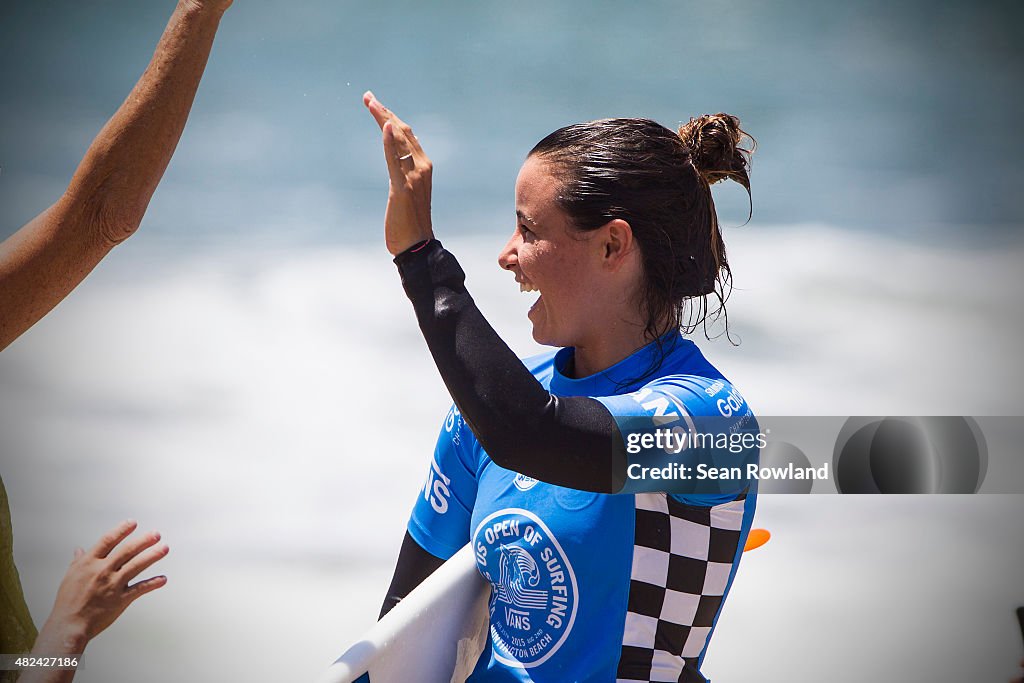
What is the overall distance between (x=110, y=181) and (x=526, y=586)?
752mm

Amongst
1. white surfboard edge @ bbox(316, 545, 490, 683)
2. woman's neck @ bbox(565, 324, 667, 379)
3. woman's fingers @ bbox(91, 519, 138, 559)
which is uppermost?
woman's neck @ bbox(565, 324, 667, 379)

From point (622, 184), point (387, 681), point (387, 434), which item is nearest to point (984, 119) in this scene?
point (387, 434)

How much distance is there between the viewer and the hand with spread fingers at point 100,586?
4.26 ft

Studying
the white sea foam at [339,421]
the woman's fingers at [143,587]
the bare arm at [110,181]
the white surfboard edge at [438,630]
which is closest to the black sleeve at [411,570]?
the white surfboard edge at [438,630]

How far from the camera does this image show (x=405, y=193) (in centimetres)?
112

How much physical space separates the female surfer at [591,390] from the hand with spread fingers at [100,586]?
455mm

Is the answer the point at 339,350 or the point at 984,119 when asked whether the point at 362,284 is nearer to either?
the point at 339,350

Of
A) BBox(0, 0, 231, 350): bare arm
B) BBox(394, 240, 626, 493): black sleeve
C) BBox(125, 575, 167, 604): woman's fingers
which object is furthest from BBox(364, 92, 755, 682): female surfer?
BBox(125, 575, 167, 604): woman's fingers

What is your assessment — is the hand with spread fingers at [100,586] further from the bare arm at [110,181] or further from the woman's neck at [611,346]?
the woman's neck at [611,346]

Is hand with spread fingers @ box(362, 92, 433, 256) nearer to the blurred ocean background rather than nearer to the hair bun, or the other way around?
the hair bun

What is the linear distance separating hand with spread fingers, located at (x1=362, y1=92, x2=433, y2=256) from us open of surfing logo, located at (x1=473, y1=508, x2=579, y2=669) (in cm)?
38

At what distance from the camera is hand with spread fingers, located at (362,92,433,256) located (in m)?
1.12

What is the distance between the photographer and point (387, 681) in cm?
130

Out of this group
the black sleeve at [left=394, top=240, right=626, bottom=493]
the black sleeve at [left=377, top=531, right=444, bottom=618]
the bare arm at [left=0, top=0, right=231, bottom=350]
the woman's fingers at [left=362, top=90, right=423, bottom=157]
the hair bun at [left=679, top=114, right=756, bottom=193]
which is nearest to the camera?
the black sleeve at [left=394, top=240, right=626, bottom=493]
